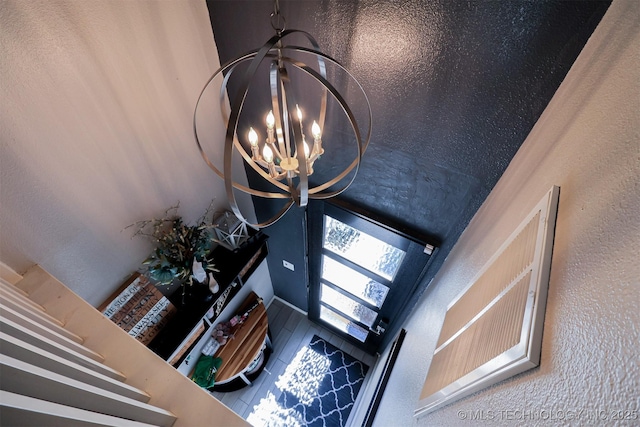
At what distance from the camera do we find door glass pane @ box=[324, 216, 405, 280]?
6.70 ft

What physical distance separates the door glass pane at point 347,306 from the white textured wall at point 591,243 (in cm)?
177

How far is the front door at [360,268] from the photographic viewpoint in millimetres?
1897

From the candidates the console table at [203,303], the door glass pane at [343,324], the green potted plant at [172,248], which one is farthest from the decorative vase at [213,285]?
the door glass pane at [343,324]

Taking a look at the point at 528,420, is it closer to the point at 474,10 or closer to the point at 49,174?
the point at 474,10

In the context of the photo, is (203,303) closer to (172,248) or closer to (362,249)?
(172,248)

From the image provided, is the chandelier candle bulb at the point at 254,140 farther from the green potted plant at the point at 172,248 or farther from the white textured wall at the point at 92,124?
the green potted plant at the point at 172,248

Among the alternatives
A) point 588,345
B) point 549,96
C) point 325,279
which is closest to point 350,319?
point 325,279

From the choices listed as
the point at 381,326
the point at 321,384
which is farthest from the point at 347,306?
the point at 321,384

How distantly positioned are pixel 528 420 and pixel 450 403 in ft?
1.21

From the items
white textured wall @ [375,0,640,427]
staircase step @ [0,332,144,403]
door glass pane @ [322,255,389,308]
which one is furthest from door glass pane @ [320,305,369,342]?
staircase step @ [0,332,144,403]

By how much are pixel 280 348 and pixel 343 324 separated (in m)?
0.81

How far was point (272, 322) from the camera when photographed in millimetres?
3518

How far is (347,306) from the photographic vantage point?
9.41ft

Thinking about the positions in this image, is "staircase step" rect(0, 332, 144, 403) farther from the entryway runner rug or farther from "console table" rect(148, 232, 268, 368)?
the entryway runner rug
